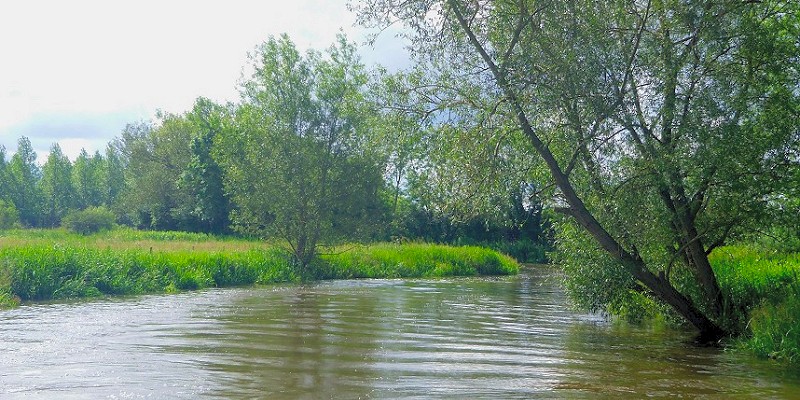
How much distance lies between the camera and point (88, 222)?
53.7 meters

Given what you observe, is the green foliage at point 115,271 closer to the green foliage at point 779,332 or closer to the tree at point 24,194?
the green foliage at point 779,332

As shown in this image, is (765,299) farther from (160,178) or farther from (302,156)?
(160,178)

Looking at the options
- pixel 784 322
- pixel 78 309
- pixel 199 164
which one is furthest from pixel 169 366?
pixel 199 164

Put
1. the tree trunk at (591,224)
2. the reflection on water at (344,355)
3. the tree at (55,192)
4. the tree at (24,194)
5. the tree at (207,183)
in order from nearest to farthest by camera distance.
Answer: the reflection on water at (344,355)
the tree trunk at (591,224)
the tree at (207,183)
the tree at (24,194)
the tree at (55,192)

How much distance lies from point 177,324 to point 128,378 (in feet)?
19.5

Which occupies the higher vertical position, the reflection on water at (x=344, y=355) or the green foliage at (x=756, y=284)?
the green foliage at (x=756, y=284)

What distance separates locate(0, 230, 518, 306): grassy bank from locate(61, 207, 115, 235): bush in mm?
24077

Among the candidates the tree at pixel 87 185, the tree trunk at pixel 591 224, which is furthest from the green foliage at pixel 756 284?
the tree at pixel 87 185

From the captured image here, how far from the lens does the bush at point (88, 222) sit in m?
52.8

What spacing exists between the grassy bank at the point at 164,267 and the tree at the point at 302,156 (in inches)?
58.9

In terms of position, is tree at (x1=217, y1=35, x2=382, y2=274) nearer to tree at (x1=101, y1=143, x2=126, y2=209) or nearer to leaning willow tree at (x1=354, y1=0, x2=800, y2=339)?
leaning willow tree at (x1=354, y1=0, x2=800, y2=339)

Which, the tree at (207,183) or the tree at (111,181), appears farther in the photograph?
the tree at (111,181)

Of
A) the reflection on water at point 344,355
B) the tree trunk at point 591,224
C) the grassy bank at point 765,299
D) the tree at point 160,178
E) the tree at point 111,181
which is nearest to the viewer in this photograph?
the reflection on water at point 344,355

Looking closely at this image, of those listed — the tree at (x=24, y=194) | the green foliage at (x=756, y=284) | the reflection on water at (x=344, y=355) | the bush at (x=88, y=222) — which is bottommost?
the reflection on water at (x=344, y=355)
